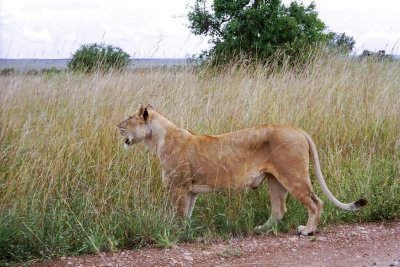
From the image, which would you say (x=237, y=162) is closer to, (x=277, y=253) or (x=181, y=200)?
(x=181, y=200)

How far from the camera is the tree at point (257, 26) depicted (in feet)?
50.8

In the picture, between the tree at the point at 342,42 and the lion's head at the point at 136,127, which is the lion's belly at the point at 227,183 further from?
the tree at the point at 342,42

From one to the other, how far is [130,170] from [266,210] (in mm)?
1387

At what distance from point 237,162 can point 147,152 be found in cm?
107

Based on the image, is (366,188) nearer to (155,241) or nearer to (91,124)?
(155,241)

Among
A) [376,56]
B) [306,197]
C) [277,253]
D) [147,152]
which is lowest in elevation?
[277,253]

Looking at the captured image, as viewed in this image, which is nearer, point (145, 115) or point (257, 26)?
point (145, 115)

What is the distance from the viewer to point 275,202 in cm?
590

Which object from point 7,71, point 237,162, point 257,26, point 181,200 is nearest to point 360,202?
point 237,162

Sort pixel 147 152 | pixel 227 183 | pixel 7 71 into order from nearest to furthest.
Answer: pixel 227 183 → pixel 147 152 → pixel 7 71

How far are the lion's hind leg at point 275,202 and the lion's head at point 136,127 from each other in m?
1.28

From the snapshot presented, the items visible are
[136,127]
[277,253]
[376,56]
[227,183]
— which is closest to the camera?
[277,253]

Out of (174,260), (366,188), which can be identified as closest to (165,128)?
(174,260)

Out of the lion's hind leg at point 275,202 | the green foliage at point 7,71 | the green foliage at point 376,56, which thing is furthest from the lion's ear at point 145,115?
the green foliage at point 376,56
